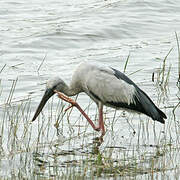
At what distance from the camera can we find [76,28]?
1535 centimetres

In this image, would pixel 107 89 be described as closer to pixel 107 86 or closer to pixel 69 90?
pixel 107 86

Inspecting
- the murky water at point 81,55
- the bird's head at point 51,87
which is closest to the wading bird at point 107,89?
the bird's head at point 51,87

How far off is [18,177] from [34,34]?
328 inches

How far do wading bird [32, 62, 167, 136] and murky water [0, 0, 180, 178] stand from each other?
0.27 meters

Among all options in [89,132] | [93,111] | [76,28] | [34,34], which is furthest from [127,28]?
[89,132]

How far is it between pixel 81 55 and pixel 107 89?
4.66 m

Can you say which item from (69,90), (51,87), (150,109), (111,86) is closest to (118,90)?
(111,86)

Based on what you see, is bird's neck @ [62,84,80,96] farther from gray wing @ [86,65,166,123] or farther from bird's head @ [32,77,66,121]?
gray wing @ [86,65,166,123]

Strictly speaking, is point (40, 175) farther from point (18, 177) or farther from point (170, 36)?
point (170, 36)

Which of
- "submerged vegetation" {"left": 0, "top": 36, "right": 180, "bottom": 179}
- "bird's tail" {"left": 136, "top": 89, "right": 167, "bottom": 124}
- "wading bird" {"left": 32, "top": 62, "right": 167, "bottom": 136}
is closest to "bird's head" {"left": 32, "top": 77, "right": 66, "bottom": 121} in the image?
"wading bird" {"left": 32, "top": 62, "right": 167, "bottom": 136}

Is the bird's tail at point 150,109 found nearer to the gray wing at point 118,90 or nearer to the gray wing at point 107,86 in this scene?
the gray wing at point 118,90

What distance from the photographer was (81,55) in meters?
13.2

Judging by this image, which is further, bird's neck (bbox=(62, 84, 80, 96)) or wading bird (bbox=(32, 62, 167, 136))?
bird's neck (bbox=(62, 84, 80, 96))

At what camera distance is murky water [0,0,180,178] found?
8289 mm
